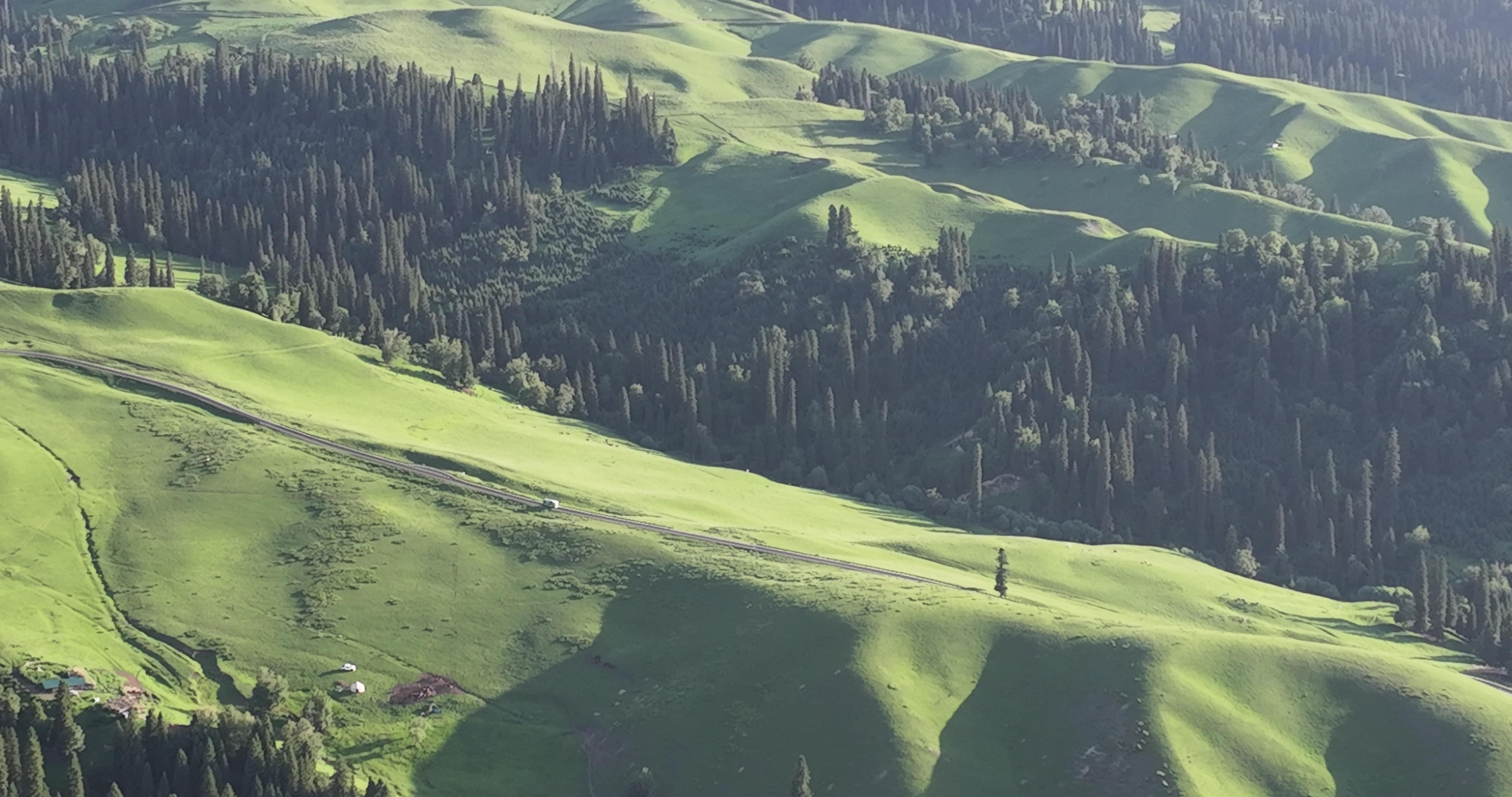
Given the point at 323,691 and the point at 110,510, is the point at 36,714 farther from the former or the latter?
the point at 110,510

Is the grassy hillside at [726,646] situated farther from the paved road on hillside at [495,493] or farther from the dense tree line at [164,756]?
the dense tree line at [164,756]

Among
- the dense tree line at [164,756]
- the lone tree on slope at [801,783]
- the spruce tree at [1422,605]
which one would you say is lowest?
the spruce tree at [1422,605]

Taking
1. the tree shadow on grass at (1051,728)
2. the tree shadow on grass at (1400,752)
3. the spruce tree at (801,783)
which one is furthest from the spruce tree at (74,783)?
the tree shadow on grass at (1400,752)

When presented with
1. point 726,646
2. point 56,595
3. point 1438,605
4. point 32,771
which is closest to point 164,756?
point 32,771

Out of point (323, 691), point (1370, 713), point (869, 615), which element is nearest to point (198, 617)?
point (323, 691)

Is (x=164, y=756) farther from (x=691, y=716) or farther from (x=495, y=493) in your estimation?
(x=495, y=493)

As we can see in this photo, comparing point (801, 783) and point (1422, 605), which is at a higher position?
point (801, 783)
